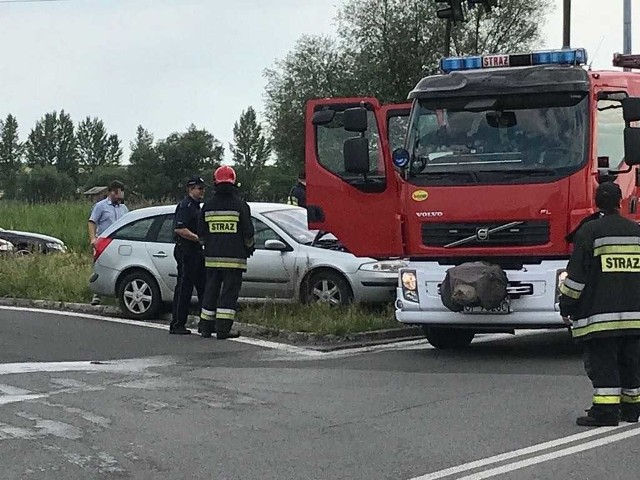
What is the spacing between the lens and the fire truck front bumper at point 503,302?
11797 millimetres

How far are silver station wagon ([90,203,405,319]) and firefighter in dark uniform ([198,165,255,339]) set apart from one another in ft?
4.50

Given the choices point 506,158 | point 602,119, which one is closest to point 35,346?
point 506,158

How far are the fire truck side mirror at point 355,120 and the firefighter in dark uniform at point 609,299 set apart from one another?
3.99 metres

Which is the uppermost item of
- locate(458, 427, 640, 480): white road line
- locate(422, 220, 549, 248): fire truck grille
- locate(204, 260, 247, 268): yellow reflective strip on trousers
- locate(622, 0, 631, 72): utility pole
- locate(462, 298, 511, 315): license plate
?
locate(622, 0, 631, 72): utility pole

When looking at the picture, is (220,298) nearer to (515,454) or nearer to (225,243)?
(225,243)

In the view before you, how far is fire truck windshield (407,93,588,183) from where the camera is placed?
11.8 m

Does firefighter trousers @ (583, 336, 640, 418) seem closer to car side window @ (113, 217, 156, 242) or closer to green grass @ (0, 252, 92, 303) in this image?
car side window @ (113, 217, 156, 242)

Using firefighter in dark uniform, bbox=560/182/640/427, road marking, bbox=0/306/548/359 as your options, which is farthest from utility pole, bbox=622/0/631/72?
firefighter in dark uniform, bbox=560/182/640/427

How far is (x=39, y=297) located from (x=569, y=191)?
9.18m

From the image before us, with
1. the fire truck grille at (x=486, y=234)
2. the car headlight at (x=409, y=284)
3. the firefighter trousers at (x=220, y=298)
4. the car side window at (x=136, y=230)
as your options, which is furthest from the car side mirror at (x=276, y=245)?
the fire truck grille at (x=486, y=234)

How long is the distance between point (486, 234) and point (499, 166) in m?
0.67

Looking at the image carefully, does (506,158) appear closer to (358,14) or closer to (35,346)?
(35,346)

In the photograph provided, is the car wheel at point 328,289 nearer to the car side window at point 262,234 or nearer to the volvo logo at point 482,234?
the car side window at point 262,234

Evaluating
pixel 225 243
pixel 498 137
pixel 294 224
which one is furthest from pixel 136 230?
pixel 498 137
